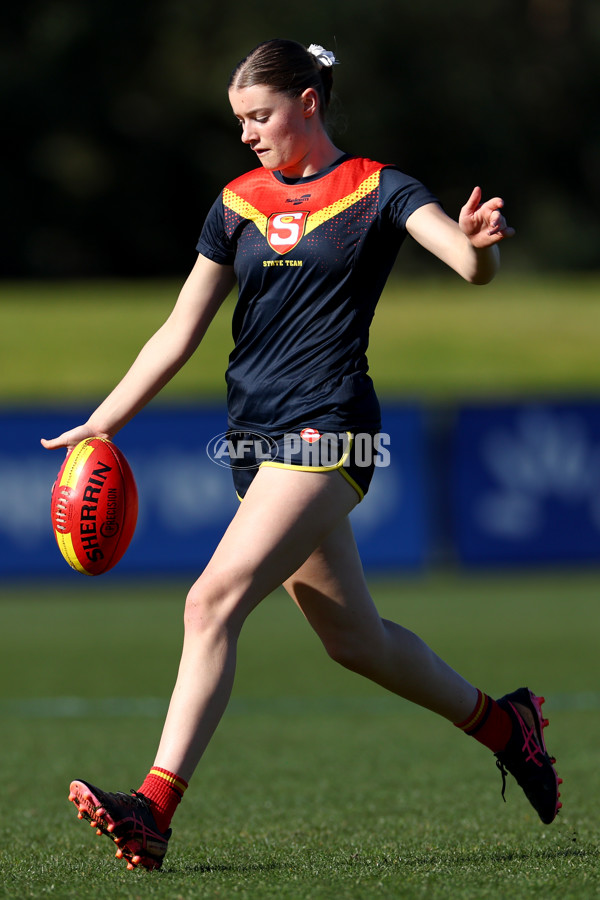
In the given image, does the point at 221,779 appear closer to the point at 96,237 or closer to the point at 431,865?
the point at 431,865

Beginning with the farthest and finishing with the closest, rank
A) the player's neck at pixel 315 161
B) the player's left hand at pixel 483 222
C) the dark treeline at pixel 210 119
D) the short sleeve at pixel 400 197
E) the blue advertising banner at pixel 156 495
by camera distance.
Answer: the dark treeline at pixel 210 119 < the blue advertising banner at pixel 156 495 < the player's neck at pixel 315 161 < the short sleeve at pixel 400 197 < the player's left hand at pixel 483 222

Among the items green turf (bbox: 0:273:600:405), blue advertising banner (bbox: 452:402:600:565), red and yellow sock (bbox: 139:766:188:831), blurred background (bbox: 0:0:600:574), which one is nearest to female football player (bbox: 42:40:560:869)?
red and yellow sock (bbox: 139:766:188:831)

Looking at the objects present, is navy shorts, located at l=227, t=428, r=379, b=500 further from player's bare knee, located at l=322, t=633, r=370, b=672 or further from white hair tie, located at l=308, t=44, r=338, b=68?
white hair tie, located at l=308, t=44, r=338, b=68

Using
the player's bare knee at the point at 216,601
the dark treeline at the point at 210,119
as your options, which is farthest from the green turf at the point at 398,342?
the player's bare knee at the point at 216,601

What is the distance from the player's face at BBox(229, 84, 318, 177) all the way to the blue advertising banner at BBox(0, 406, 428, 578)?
8.93 m

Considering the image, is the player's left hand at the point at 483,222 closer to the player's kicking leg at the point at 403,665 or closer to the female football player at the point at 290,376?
the female football player at the point at 290,376

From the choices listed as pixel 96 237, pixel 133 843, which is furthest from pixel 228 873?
pixel 96 237

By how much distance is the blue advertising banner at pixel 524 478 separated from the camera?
13.9 meters

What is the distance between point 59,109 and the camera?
34406mm

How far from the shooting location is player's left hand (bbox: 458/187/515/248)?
12.0 feet

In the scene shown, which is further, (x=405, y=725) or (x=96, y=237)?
(x=96, y=237)

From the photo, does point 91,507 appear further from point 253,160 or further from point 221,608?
point 253,160

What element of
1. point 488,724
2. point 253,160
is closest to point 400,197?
point 488,724

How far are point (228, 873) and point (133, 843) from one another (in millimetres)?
270
